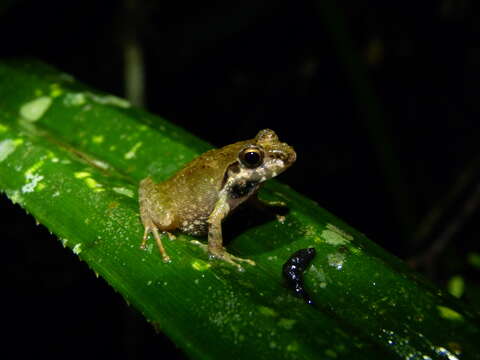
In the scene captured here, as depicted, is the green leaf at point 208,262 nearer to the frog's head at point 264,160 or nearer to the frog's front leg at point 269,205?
the frog's front leg at point 269,205

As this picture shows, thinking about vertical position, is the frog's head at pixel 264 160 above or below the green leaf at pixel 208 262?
above

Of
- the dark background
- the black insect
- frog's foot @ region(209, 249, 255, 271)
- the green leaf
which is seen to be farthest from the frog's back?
the dark background

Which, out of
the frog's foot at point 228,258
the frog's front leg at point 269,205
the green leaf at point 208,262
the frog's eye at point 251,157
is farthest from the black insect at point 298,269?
the frog's eye at point 251,157

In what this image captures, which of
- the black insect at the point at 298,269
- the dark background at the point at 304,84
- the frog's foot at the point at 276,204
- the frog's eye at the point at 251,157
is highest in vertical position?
the frog's eye at the point at 251,157

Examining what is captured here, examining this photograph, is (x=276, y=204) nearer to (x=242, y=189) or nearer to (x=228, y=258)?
(x=242, y=189)

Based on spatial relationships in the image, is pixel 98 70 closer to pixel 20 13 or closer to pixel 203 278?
pixel 20 13

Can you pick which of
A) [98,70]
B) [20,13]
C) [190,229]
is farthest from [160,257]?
[98,70]
